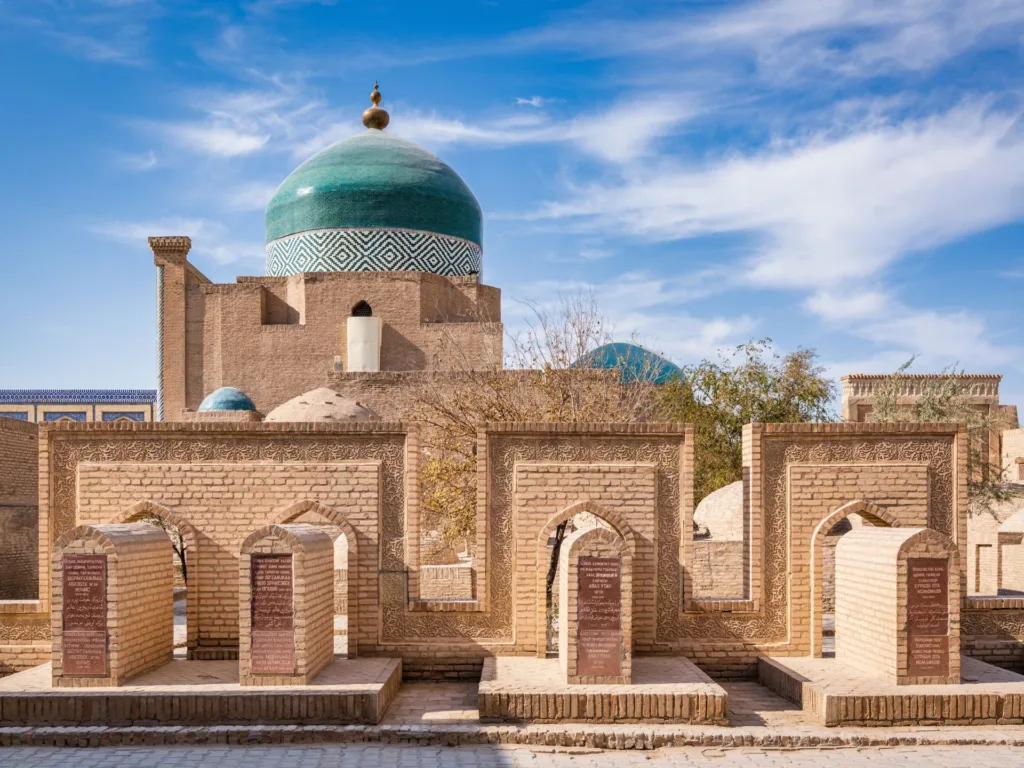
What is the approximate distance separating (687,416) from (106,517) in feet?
37.0

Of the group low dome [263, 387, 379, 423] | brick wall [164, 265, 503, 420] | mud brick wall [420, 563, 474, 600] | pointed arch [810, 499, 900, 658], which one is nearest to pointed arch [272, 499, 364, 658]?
mud brick wall [420, 563, 474, 600]

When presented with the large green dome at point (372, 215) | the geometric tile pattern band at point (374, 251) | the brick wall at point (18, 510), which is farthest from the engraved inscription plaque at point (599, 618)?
the large green dome at point (372, 215)

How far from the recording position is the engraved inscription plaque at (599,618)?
6641mm

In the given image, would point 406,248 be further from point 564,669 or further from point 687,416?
point 564,669

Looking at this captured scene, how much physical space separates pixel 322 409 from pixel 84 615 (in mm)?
10199

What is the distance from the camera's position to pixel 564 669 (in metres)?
6.79

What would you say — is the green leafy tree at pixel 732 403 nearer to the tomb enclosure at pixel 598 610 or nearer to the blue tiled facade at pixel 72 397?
the tomb enclosure at pixel 598 610

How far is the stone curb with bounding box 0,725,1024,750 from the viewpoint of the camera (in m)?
5.96

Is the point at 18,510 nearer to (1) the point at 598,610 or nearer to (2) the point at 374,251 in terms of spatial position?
(1) the point at 598,610

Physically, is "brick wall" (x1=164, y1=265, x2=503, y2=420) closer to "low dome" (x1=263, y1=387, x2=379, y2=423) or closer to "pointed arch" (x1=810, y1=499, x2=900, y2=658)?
"low dome" (x1=263, y1=387, x2=379, y2=423)

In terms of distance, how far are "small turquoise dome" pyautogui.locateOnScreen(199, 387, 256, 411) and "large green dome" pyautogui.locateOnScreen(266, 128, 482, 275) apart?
14.0ft

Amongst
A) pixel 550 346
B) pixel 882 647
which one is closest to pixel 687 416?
pixel 550 346

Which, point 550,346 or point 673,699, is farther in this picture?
point 550,346

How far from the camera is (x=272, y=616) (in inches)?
259
